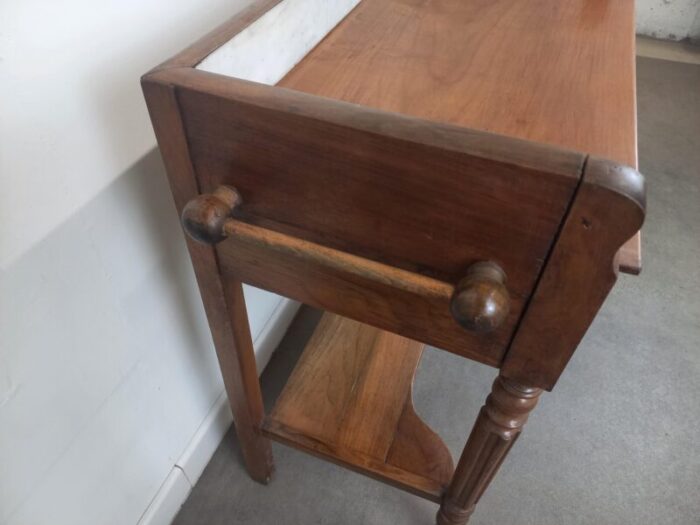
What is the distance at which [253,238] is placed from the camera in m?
0.46

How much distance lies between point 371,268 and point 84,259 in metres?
0.34

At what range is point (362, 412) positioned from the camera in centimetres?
95

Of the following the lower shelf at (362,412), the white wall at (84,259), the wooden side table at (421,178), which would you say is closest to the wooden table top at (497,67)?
the wooden side table at (421,178)

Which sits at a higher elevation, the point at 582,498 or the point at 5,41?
the point at 5,41

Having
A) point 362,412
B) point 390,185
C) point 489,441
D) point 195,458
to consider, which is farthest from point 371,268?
point 195,458

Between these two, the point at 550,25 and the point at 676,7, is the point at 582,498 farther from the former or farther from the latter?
the point at 676,7

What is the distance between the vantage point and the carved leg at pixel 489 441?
1.81ft

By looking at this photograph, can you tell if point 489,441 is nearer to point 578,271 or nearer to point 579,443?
point 578,271

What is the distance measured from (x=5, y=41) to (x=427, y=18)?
1.97 feet

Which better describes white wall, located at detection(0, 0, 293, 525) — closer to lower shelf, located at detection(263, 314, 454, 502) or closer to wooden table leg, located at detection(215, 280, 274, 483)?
wooden table leg, located at detection(215, 280, 274, 483)

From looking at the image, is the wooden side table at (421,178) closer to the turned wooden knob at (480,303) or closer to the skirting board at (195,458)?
the turned wooden knob at (480,303)

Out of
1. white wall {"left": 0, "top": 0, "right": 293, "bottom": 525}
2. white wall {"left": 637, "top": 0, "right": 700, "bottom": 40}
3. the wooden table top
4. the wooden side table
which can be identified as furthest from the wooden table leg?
white wall {"left": 637, "top": 0, "right": 700, "bottom": 40}

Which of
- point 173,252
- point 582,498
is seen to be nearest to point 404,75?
point 173,252

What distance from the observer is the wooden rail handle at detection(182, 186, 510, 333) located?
38cm
